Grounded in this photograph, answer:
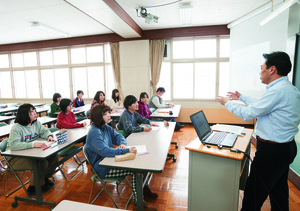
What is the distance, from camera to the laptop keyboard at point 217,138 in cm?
174

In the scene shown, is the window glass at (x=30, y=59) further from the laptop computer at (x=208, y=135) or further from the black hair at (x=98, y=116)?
the laptop computer at (x=208, y=135)

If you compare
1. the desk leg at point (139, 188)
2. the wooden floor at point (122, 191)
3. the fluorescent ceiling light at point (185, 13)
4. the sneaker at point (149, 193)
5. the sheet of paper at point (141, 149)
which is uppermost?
the fluorescent ceiling light at point (185, 13)

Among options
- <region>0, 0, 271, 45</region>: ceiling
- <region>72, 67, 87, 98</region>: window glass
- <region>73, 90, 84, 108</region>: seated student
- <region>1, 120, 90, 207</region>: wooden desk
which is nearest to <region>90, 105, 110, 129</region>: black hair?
<region>1, 120, 90, 207</region>: wooden desk

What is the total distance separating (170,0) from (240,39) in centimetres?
240

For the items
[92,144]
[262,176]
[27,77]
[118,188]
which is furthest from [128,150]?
[27,77]

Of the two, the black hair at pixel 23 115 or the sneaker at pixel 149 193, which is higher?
the black hair at pixel 23 115

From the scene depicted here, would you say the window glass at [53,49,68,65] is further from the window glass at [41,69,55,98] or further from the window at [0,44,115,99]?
the window glass at [41,69,55,98]

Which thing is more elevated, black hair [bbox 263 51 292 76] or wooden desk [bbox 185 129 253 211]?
black hair [bbox 263 51 292 76]

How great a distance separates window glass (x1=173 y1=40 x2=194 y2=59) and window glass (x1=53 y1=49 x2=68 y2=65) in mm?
4389

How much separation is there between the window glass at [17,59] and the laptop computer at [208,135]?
8.47 meters

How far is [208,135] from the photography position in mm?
1937

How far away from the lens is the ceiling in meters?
3.53

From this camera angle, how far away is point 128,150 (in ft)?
5.80

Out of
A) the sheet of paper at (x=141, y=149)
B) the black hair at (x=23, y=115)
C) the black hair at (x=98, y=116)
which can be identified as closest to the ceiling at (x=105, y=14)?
the black hair at (x=23, y=115)
